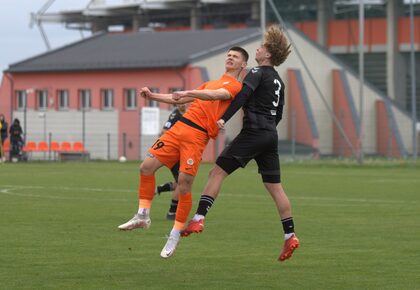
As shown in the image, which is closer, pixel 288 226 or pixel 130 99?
pixel 288 226

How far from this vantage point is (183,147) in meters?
12.9

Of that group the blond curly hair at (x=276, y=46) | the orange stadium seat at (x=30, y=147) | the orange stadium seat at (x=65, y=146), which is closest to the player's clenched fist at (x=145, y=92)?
the blond curly hair at (x=276, y=46)

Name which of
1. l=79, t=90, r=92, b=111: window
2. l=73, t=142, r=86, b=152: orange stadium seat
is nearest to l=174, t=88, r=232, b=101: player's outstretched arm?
l=73, t=142, r=86, b=152: orange stadium seat

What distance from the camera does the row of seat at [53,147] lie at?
58031 millimetres

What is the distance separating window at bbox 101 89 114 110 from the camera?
65000mm

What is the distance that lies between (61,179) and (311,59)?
108ft

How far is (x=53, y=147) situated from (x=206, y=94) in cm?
4724

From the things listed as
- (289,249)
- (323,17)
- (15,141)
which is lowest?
(289,249)

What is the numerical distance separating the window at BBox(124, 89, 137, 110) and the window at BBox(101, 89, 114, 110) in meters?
0.88

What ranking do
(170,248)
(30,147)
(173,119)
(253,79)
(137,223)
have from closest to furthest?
(170,248) < (253,79) < (137,223) < (173,119) < (30,147)

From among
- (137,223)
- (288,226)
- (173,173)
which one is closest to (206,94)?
(288,226)

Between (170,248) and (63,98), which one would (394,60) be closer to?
(63,98)

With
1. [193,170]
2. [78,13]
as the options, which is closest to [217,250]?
[193,170]

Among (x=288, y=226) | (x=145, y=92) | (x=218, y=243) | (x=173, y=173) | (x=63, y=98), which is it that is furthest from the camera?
(x=63, y=98)
